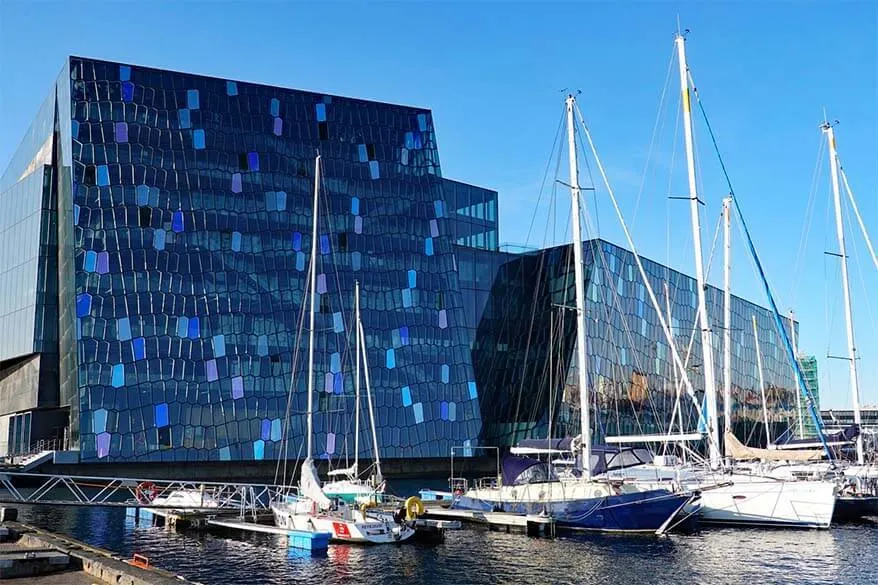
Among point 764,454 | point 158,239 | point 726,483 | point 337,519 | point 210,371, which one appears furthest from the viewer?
A: point 158,239

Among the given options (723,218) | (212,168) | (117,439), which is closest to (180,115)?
(212,168)

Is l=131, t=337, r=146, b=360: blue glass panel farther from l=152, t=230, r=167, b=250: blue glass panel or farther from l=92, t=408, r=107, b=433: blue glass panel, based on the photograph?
l=152, t=230, r=167, b=250: blue glass panel

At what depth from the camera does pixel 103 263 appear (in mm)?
58031

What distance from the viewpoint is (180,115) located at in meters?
63.2

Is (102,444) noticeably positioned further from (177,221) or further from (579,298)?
(579,298)

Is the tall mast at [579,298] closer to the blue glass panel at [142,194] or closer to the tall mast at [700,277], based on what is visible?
the tall mast at [700,277]

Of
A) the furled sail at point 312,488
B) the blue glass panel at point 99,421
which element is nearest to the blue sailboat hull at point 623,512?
the furled sail at point 312,488

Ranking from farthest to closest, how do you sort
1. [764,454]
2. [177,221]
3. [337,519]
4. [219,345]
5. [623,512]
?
[177,221], [219,345], [764,454], [623,512], [337,519]

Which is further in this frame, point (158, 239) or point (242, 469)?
point (242, 469)

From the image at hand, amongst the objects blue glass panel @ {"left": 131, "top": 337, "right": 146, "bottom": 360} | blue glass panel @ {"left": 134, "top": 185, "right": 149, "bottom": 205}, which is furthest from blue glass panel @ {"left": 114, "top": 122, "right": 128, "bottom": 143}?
blue glass panel @ {"left": 131, "top": 337, "right": 146, "bottom": 360}

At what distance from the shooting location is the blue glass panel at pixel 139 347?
58.0 m

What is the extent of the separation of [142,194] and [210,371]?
1245cm

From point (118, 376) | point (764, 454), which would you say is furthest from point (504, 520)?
point (118, 376)

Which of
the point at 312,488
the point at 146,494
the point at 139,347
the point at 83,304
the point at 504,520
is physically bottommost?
the point at 504,520
